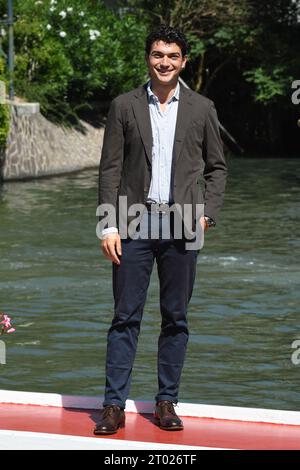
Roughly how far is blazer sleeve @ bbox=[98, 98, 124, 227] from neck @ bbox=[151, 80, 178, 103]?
199mm

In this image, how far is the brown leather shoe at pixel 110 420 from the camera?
623 cm

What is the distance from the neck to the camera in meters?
6.54

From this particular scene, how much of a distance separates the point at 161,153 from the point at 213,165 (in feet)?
0.95

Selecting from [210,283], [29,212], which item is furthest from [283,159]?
[210,283]

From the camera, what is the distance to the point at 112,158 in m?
6.48

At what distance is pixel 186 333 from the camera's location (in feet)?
21.9

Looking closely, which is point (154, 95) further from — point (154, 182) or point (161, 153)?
point (154, 182)

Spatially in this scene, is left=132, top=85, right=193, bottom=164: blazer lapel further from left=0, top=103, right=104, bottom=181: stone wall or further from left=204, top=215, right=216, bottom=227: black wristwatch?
left=0, top=103, right=104, bottom=181: stone wall

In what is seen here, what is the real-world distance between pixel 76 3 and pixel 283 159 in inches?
234

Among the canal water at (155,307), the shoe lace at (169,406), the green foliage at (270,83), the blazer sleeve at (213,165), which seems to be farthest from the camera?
the green foliage at (270,83)

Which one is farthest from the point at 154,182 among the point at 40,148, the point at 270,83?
the point at 270,83

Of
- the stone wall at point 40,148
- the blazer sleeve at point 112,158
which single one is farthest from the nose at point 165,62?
the stone wall at point 40,148

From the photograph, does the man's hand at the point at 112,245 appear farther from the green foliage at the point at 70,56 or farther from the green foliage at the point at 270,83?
the green foliage at the point at 270,83
